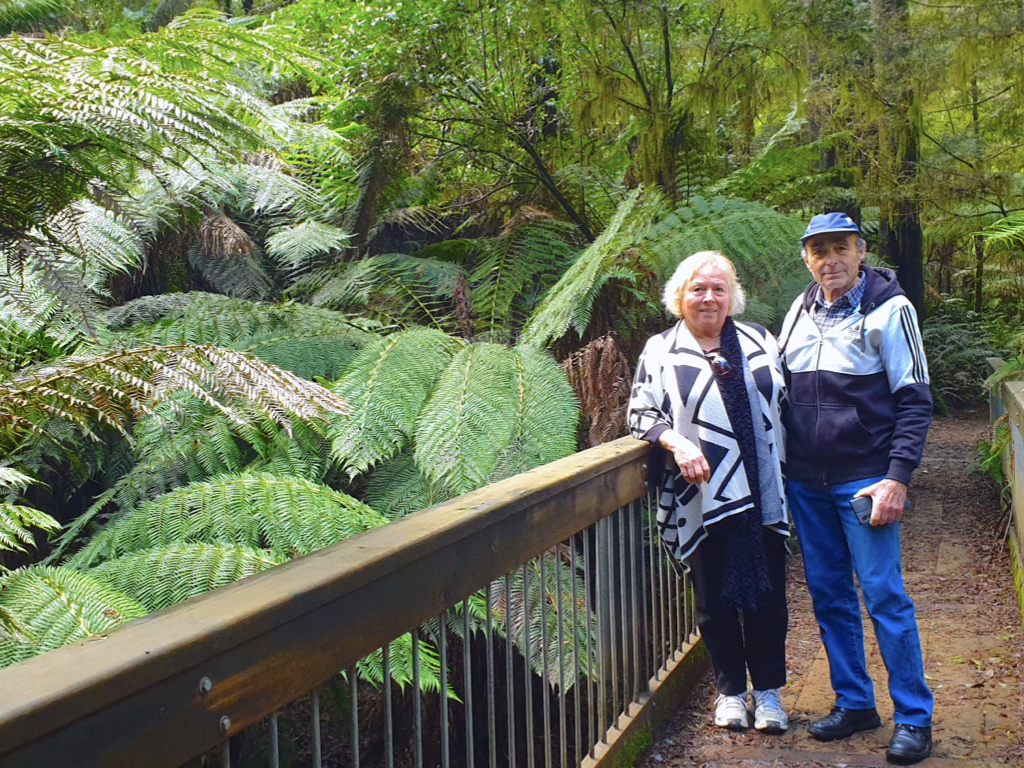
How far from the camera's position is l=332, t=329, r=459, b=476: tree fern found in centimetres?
323

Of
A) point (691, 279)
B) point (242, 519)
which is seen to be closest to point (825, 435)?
point (691, 279)

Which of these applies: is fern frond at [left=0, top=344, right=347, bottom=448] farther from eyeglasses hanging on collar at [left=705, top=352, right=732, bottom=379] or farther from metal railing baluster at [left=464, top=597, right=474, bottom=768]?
eyeglasses hanging on collar at [left=705, top=352, right=732, bottom=379]

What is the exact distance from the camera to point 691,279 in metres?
3.07

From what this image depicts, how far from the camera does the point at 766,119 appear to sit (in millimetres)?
10203

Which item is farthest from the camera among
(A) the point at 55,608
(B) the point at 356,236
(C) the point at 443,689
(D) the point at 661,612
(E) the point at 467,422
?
(B) the point at 356,236

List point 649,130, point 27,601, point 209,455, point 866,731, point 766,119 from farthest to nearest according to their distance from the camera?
point 766,119 → point 649,130 → point 209,455 → point 866,731 → point 27,601

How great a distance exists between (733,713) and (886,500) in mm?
952

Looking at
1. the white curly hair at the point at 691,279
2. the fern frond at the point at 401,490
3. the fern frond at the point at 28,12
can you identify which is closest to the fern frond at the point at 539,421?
the fern frond at the point at 401,490

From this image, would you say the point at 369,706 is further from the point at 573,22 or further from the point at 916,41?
the point at 916,41

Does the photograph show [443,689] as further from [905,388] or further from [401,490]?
[905,388]

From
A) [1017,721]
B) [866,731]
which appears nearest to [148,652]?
[866,731]

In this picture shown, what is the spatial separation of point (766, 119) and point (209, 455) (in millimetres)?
8622

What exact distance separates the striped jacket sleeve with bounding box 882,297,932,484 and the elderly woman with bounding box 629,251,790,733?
0.36 m

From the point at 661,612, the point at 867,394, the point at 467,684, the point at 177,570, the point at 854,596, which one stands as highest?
the point at 867,394
